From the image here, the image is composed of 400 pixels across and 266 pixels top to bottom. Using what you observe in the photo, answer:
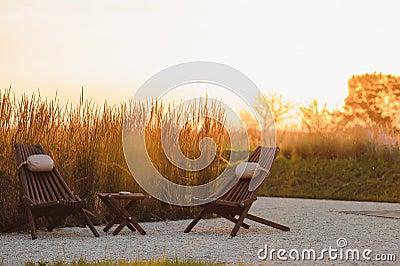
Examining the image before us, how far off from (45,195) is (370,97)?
24.7 meters

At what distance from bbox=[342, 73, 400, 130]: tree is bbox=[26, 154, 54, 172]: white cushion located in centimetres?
2238

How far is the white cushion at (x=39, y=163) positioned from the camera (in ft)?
21.6

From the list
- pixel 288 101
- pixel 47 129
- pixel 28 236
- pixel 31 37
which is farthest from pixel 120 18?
pixel 288 101

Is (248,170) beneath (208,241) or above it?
above

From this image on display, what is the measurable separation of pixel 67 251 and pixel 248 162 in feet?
8.10

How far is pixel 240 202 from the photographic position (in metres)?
6.45

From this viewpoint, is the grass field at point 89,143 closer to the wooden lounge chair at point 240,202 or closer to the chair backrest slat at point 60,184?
the chair backrest slat at point 60,184

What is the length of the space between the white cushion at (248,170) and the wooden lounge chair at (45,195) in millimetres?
1688

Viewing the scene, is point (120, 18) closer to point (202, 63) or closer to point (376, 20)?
Answer: point (202, 63)

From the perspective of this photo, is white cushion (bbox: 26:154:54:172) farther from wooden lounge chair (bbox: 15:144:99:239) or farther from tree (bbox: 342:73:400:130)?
tree (bbox: 342:73:400:130)

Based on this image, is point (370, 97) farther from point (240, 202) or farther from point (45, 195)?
point (45, 195)

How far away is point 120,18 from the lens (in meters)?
9.86

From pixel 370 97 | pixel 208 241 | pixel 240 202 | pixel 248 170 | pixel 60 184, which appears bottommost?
pixel 208 241

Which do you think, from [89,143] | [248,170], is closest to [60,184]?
[89,143]
